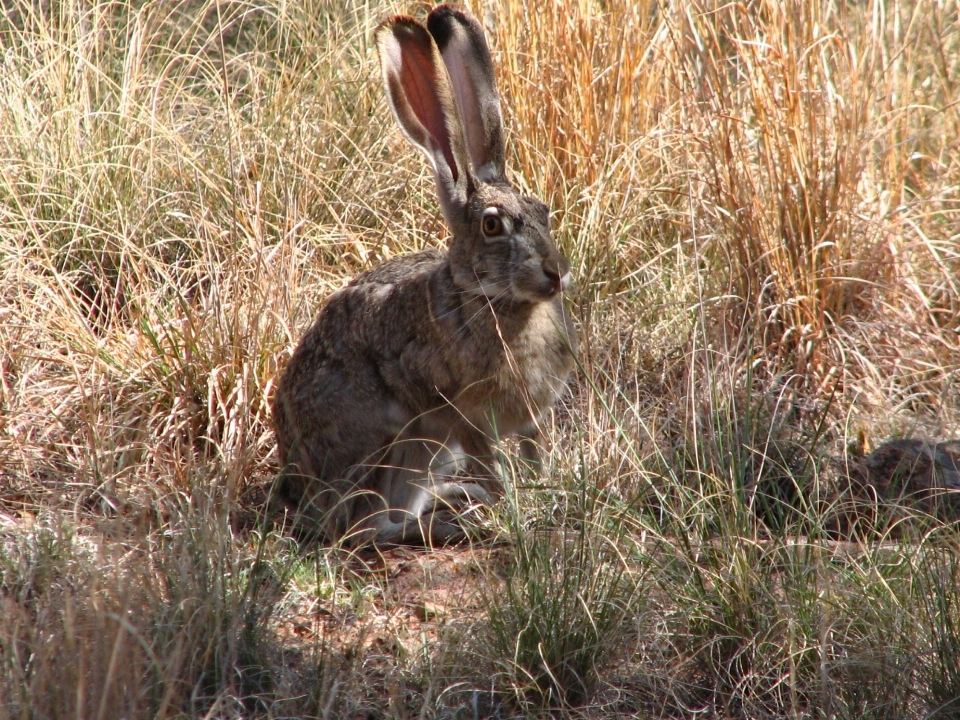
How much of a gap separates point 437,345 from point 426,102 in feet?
2.96

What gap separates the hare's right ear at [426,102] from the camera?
379 cm

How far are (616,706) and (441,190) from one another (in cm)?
196

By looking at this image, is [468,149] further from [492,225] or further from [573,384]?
[573,384]

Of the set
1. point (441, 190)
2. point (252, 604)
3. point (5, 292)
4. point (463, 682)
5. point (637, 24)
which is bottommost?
point (463, 682)

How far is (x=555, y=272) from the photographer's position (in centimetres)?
365

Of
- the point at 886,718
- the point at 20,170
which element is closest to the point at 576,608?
the point at 886,718

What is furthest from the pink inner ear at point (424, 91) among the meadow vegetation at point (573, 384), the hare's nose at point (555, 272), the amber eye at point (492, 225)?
the meadow vegetation at point (573, 384)

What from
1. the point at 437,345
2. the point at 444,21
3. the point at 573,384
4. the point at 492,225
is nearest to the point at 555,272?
the point at 492,225

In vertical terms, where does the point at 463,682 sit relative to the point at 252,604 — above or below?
below

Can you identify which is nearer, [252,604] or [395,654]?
[252,604]

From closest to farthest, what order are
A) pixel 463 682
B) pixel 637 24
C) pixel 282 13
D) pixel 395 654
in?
pixel 463 682 < pixel 395 654 < pixel 637 24 < pixel 282 13

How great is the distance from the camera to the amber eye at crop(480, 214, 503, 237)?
148 inches

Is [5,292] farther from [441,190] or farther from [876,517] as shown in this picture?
[876,517]

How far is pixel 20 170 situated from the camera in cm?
520
